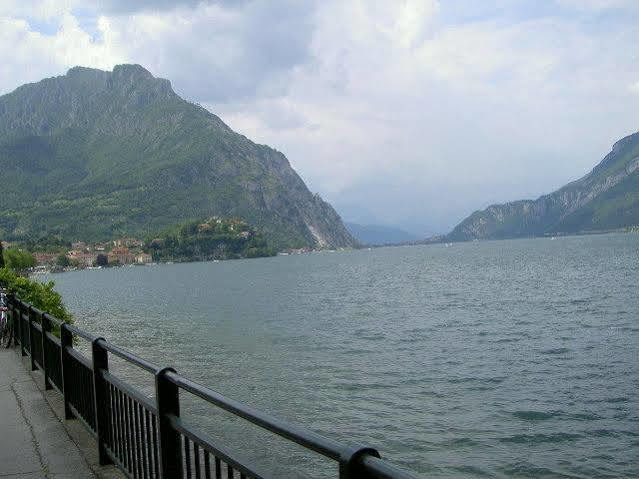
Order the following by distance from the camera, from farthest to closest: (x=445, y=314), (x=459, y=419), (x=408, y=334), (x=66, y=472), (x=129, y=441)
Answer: (x=445, y=314) → (x=408, y=334) → (x=459, y=419) → (x=66, y=472) → (x=129, y=441)

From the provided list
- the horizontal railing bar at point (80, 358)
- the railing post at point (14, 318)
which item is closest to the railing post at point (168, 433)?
the horizontal railing bar at point (80, 358)

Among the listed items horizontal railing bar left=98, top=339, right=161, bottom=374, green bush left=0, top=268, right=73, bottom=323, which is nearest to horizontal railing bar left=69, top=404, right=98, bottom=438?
horizontal railing bar left=98, top=339, right=161, bottom=374

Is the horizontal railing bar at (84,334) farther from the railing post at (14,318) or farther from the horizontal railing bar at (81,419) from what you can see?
the railing post at (14,318)

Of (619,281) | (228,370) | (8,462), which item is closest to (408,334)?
(228,370)

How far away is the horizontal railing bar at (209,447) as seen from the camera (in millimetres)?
3336

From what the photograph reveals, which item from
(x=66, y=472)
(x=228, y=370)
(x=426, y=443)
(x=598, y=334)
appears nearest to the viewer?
(x=66, y=472)

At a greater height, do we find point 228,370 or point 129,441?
point 129,441

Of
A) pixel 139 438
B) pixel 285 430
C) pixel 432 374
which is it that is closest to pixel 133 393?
pixel 139 438

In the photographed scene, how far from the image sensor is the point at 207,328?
4312cm

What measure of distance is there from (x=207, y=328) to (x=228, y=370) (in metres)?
16.7

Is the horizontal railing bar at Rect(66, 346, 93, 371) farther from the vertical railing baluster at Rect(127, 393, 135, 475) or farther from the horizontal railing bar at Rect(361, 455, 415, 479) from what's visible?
the horizontal railing bar at Rect(361, 455, 415, 479)

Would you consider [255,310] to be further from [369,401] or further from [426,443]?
[426,443]

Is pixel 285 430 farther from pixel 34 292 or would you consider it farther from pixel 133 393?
pixel 34 292

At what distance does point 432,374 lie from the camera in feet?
81.6
